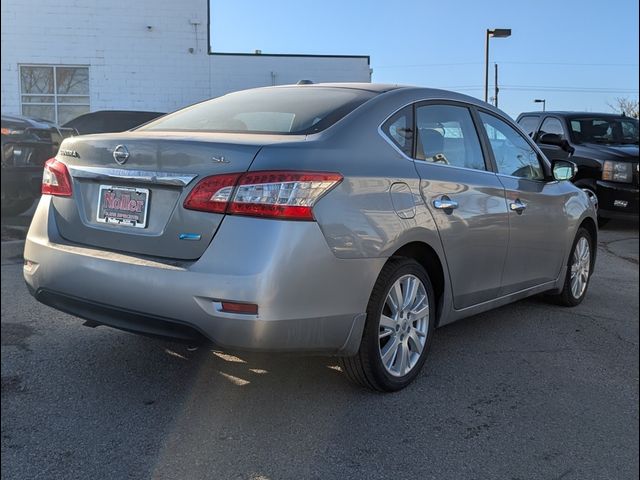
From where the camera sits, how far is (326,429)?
2883mm

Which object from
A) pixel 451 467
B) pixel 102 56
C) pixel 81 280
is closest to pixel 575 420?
pixel 451 467

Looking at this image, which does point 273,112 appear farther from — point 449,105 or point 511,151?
point 511,151

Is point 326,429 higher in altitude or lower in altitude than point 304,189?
lower

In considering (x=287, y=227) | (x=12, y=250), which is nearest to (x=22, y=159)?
(x=12, y=250)

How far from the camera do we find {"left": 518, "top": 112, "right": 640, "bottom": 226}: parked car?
344 inches

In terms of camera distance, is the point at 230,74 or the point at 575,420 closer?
the point at 575,420

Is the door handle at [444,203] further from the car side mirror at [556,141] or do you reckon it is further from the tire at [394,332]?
the car side mirror at [556,141]

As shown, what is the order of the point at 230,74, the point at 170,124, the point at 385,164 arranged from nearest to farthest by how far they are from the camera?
the point at 385,164, the point at 170,124, the point at 230,74

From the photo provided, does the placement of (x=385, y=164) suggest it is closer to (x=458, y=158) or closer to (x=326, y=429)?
(x=458, y=158)

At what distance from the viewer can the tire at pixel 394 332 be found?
307 cm

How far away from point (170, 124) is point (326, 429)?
1.96m

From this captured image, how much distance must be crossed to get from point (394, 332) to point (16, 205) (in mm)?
5247

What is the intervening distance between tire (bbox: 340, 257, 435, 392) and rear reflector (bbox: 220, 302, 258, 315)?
669 mm

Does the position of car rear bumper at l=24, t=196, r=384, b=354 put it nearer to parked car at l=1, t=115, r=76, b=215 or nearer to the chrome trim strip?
the chrome trim strip
